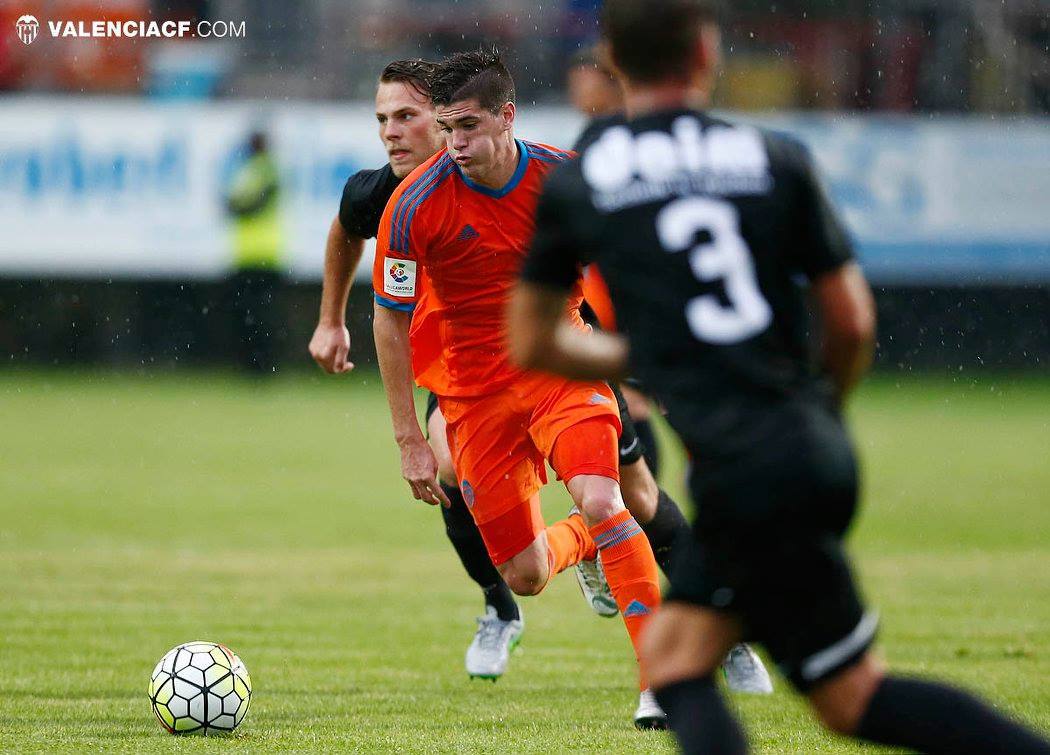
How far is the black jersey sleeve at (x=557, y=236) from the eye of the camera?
9.86 feet

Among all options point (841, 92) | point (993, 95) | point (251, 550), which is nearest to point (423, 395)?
point (251, 550)

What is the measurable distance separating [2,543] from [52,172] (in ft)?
34.3

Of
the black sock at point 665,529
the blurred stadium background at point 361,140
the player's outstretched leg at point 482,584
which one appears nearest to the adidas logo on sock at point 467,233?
the player's outstretched leg at point 482,584

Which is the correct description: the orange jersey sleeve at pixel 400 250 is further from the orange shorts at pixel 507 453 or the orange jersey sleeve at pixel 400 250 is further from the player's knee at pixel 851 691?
the player's knee at pixel 851 691

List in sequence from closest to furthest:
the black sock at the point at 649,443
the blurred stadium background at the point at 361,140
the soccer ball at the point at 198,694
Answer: the soccer ball at the point at 198,694
the black sock at the point at 649,443
the blurred stadium background at the point at 361,140

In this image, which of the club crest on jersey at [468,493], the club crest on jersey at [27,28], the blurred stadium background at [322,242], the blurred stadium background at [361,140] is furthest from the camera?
the blurred stadium background at [361,140]

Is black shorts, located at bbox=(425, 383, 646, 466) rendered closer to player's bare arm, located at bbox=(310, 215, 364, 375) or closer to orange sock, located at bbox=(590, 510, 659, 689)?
Answer: orange sock, located at bbox=(590, 510, 659, 689)

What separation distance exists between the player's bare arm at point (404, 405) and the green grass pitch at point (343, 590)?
80cm

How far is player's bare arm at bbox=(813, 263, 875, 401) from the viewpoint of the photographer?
2957 millimetres

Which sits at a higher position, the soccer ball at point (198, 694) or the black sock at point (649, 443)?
the soccer ball at point (198, 694)

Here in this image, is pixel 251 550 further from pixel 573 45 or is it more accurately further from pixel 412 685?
pixel 573 45

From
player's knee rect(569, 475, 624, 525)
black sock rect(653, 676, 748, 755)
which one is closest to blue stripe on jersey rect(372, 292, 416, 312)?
player's knee rect(569, 475, 624, 525)

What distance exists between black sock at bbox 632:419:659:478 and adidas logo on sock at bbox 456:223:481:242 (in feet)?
7.55

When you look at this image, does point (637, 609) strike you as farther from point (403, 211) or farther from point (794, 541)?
point (794, 541)
